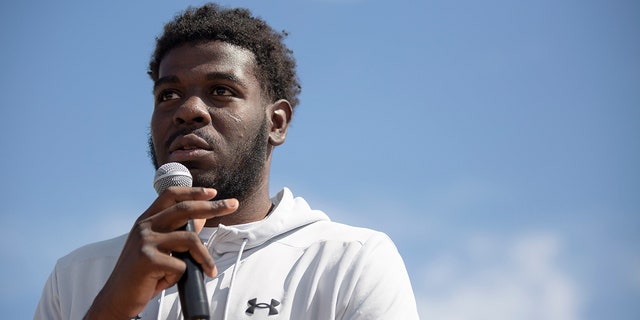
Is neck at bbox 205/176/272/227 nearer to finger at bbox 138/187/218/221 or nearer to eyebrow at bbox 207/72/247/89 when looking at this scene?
eyebrow at bbox 207/72/247/89

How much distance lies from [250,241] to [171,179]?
1.16 meters

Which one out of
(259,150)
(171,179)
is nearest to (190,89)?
(259,150)

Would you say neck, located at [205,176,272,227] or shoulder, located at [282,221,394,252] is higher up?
neck, located at [205,176,272,227]

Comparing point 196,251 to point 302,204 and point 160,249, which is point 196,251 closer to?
point 160,249

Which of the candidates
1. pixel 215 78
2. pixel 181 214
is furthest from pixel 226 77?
pixel 181 214

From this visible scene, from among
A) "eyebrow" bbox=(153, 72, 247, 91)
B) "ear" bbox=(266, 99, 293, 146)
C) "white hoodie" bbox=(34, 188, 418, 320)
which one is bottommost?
"white hoodie" bbox=(34, 188, 418, 320)

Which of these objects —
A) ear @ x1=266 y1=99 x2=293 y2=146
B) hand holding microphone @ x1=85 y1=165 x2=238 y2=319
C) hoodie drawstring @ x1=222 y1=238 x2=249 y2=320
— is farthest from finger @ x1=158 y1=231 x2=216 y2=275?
ear @ x1=266 y1=99 x2=293 y2=146

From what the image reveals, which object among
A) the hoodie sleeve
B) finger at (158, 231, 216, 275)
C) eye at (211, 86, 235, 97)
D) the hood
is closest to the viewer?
finger at (158, 231, 216, 275)

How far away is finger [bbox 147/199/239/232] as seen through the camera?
3.52 metres

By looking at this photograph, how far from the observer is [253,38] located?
6.13 m

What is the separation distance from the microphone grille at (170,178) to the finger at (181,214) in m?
0.39

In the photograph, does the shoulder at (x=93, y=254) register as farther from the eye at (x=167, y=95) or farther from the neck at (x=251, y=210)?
the eye at (x=167, y=95)

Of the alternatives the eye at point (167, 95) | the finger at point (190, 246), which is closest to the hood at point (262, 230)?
the eye at point (167, 95)

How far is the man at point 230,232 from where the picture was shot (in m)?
3.67
